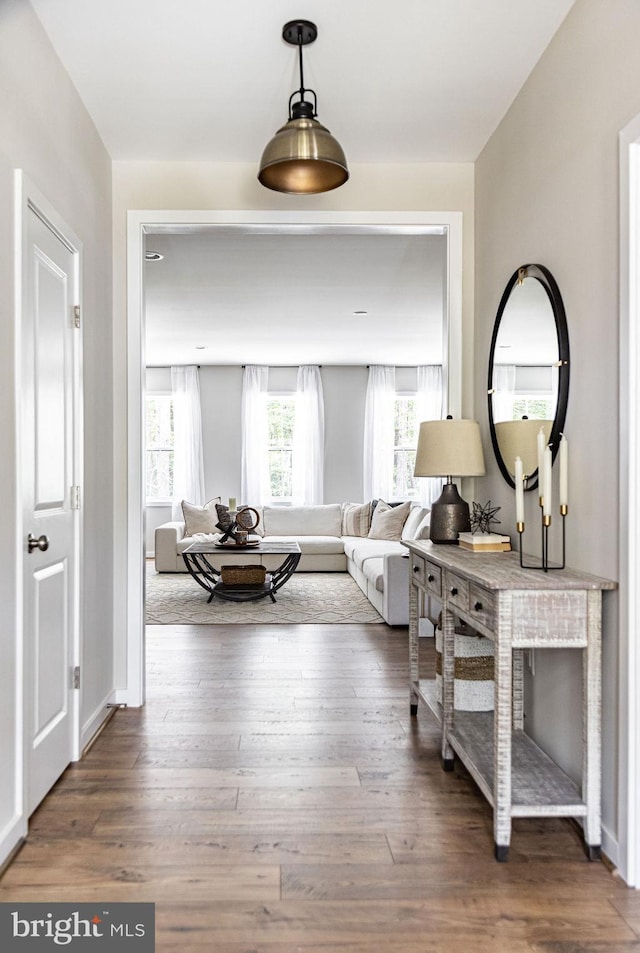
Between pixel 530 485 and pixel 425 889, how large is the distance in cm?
148

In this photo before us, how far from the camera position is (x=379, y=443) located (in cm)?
1002

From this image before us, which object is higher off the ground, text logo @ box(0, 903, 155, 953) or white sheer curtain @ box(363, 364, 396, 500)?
white sheer curtain @ box(363, 364, 396, 500)

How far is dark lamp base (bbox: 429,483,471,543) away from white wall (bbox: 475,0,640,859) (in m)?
0.43

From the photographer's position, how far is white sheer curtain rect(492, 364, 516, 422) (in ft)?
10.0

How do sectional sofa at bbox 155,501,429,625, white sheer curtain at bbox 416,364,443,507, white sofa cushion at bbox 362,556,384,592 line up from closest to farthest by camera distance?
white sofa cushion at bbox 362,556,384,592
sectional sofa at bbox 155,501,429,625
white sheer curtain at bbox 416,364,443,507

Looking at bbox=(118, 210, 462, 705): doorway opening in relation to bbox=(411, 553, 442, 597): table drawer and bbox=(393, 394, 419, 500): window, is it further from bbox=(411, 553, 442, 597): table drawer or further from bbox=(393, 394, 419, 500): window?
bbox=(393, 394, 419, 500): window

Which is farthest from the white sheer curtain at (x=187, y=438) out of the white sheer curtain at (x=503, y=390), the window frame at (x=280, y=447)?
the white sheer curtain at (x=503, y=390)

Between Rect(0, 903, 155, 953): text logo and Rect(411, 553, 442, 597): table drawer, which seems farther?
Rect(411, 553, 442, 597): table drawer

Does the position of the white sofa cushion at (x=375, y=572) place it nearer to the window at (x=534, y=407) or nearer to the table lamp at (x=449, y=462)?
the table lamp at (x=449, y=462)

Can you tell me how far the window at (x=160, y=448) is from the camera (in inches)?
396

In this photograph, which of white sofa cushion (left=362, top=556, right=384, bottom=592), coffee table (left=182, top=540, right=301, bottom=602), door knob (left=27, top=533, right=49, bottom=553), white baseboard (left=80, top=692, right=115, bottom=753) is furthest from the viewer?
coffee table (left=182, top=540, right=301, bottom=602)

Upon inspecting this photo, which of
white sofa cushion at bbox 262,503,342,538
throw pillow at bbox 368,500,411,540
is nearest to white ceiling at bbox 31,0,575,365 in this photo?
throw pillow at bbox 368,500,411,540

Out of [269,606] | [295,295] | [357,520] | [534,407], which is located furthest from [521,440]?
[357,520]

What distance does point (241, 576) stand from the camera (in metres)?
6.81
